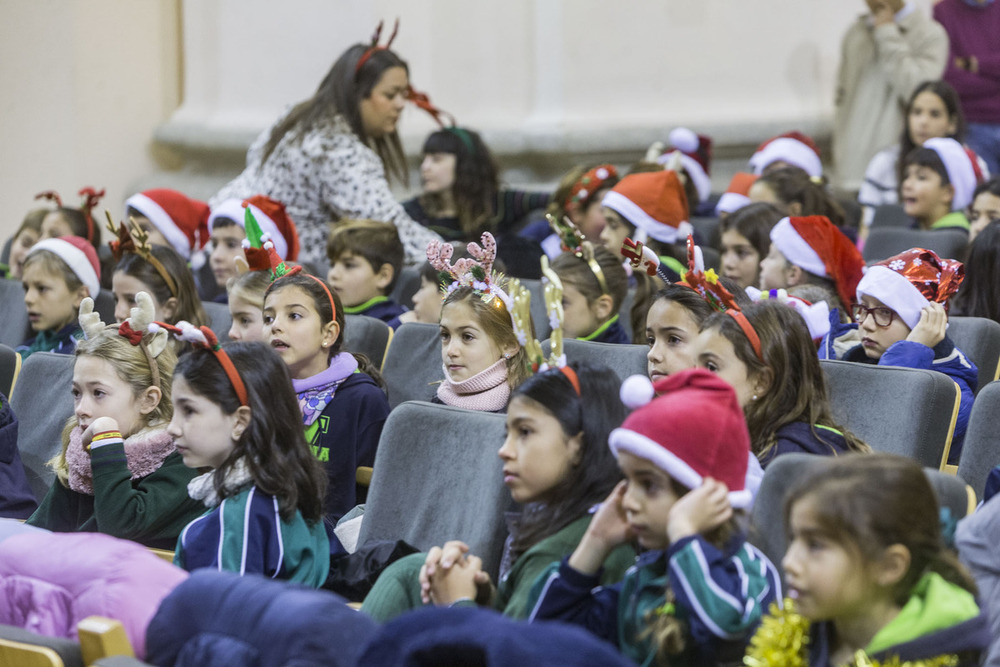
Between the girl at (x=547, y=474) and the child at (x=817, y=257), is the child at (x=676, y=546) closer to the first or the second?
the girl at (x=547, y=474)

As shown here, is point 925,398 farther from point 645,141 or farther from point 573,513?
point 645,141

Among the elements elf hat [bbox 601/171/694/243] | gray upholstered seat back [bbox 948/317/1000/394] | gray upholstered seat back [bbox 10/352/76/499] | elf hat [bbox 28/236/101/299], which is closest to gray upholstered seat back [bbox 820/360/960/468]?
gray upholstered seat back [bbox 948/317/1000/394]

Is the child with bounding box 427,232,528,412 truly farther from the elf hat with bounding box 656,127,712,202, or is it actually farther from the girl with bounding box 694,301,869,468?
the elf hat with bounding box 656,127,712,202

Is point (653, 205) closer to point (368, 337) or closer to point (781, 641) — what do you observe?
point (368, 337)

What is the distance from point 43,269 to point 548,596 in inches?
130

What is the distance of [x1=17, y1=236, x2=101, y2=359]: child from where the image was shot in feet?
→ 15.3

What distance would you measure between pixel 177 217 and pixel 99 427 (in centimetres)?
292

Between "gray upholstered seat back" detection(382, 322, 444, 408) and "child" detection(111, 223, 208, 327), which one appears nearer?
"gray upholstered seat back" detection(382, 322, 444, 408)

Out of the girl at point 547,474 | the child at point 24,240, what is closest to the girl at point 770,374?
the girl at point 547,474

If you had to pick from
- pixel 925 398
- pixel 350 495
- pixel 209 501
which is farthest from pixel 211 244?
pixel 925 398

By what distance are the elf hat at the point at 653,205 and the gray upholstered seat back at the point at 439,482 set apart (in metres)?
2.38

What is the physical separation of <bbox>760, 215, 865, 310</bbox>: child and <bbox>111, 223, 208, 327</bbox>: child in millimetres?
2044

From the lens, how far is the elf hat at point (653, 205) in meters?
5.06

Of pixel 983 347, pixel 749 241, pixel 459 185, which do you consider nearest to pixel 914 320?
pixel 983 347
